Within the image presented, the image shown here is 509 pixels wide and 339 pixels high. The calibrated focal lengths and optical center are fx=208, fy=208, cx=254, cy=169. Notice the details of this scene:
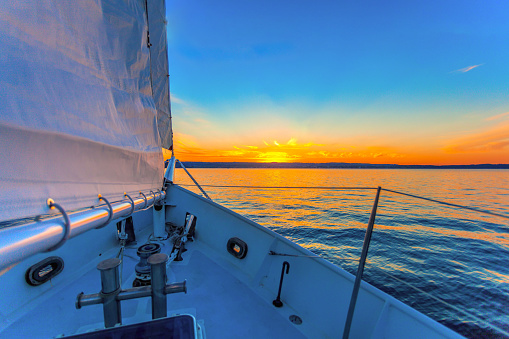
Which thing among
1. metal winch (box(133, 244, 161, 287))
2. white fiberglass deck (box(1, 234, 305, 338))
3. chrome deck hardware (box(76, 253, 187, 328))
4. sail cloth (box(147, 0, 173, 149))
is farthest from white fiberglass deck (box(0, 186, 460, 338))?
sail cloth (box(147, 0, 173, 149))

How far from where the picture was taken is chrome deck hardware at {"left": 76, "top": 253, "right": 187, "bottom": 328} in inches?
50.4

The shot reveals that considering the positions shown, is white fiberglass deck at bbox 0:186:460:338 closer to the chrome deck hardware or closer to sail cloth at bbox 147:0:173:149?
the chrome deck hardware

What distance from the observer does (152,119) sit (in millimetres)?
2373

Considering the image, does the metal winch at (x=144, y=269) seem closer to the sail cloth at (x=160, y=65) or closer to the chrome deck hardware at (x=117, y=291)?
the chrome deck hardware at (x=117, y=291)

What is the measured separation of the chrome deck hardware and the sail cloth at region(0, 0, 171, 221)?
0.44m

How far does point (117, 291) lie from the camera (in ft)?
4.37

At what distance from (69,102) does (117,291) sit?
1178mm

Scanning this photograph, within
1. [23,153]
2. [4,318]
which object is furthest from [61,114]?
[4,318]

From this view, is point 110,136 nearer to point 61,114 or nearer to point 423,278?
point 61,114

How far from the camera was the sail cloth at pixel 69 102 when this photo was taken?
85 cm

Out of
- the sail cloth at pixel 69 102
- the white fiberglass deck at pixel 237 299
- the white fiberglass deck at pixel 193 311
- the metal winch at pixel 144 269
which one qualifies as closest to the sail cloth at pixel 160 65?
the sail cloth at pixel 69 102

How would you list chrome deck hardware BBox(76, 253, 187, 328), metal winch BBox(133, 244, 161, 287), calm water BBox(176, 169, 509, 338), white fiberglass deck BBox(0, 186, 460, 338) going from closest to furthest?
chrome deck hardware BBox(76, 253, 187, 328) → white fiberglass deck BBox(0, 186, 460, 338) → metal winch BBox(133, 244, 161, 287) → calm water BBox(176, 169, 509, 338)

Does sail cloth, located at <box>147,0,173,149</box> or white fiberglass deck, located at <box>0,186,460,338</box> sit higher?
sail cloth, located at <box>147,0,173,149</box>

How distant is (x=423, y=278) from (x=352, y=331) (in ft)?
16.5
